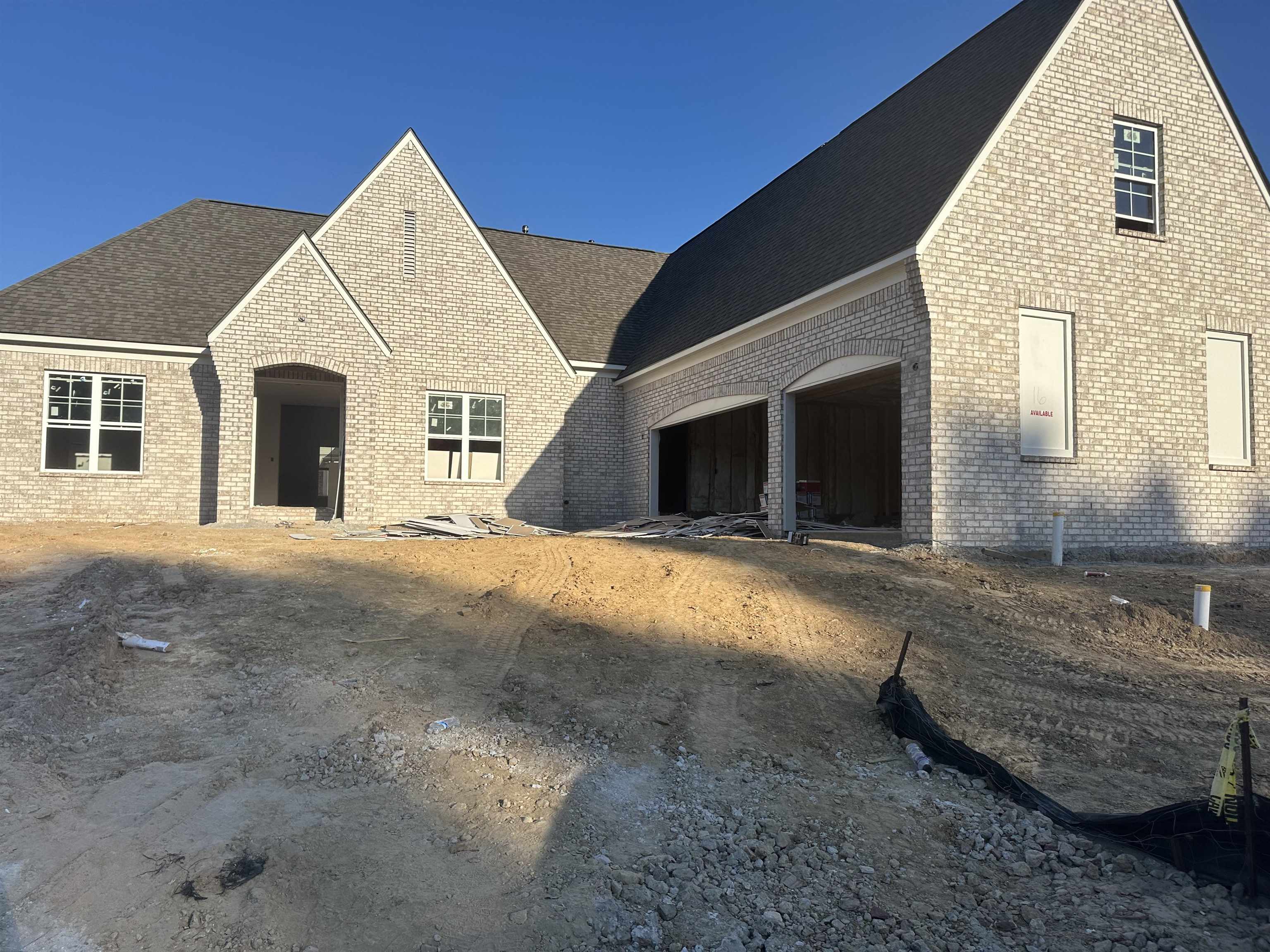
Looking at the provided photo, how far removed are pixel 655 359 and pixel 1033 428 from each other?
920cm

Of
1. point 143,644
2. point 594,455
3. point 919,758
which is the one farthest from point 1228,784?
point 594,455

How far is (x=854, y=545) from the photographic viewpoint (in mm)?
12758

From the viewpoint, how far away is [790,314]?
14789 millimetres

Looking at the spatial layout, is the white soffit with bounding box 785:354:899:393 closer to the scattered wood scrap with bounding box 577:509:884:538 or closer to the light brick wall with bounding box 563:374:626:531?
the scattered wood scrap with bounding box 577:509:884:538

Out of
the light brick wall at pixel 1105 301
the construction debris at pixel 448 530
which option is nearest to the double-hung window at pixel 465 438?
the construction debris at pixel 448 530

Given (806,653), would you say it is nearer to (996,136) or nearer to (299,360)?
(996,136)

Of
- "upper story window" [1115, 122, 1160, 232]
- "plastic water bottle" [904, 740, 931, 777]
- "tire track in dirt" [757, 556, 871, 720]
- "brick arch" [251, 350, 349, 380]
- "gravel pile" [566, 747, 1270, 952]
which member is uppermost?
"upper story window" [1115, 122, 1160, 232]

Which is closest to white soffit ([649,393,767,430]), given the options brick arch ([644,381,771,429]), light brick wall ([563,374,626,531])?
brick arch ([644,381,771,429])

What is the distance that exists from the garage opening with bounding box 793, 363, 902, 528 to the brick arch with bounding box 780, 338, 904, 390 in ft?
20.4

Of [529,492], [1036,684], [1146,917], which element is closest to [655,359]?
[529,492]

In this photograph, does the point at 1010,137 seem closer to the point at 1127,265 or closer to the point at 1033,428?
the point at 1127,265

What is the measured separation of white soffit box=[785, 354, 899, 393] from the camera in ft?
42.1

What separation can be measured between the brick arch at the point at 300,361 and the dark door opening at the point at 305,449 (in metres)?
9.01

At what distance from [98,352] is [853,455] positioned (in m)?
18.9
